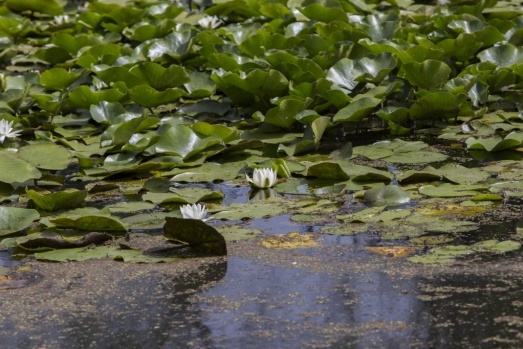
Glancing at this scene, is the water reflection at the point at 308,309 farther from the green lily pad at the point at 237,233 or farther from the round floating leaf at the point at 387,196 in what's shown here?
Result: the round floating leaf at the point at 387,196

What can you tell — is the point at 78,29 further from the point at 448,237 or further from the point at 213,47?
the point at 448,237

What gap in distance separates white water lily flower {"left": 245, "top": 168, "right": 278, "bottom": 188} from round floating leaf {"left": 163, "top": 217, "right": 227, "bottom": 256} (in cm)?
69

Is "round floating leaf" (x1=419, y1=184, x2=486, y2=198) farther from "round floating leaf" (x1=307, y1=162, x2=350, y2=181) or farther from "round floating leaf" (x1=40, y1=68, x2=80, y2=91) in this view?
"round floating leaf" (x1=40, y1=68, x2=80, y2=91)

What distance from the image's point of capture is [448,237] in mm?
2818

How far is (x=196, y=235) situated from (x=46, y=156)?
128cm

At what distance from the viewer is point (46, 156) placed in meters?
3.83

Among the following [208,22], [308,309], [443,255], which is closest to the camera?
[308,309]

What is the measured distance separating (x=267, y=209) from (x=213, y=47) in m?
2.09

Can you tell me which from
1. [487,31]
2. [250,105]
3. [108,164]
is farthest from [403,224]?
[487,31]

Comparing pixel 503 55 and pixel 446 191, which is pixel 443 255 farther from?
pixel 503 55

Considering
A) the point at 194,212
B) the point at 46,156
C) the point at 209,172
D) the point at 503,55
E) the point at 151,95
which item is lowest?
the point at 194,212

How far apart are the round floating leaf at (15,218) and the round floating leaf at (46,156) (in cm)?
60

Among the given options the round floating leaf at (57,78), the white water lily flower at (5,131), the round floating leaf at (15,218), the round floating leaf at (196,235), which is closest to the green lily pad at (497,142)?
the round floating leaf at (196,235)

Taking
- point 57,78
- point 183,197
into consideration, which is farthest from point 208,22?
point 183,197
